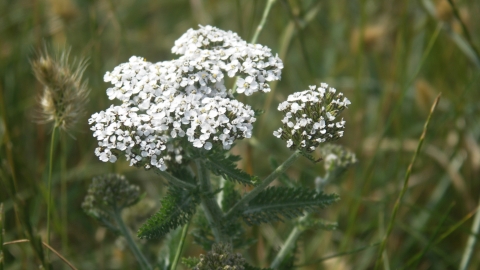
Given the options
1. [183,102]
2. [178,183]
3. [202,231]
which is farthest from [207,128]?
[202,231]

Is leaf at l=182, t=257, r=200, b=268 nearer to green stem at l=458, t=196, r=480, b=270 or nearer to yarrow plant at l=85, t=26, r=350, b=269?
yarrow plant at l=85, t=26, r=350, b=269

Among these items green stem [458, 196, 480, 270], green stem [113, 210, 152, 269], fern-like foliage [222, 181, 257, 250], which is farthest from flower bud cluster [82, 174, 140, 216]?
green stem [458, 196, 480, 270]

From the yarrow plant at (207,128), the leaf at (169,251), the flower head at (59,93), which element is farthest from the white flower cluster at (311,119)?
the flower head at (59,93)

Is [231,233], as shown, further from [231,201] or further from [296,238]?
[296,238]

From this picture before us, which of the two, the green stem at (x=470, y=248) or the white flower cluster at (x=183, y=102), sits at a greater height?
the white flower cluster at (x=183, y=102)

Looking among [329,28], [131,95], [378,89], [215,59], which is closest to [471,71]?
[378,89]

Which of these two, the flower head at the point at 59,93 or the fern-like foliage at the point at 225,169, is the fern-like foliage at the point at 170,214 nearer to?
the fern-like foliage at the point at 225,169

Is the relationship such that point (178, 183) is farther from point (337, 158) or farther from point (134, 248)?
point (337, 158)
